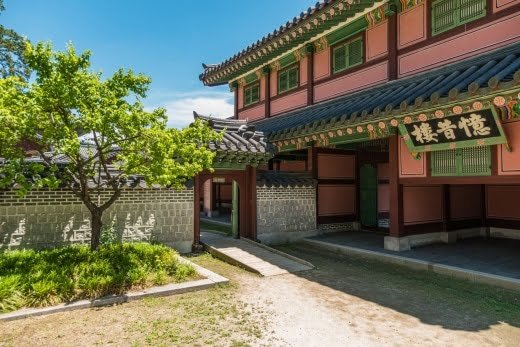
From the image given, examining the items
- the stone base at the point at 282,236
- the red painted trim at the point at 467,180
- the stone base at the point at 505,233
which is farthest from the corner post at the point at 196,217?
the stone base at the point at 505,233

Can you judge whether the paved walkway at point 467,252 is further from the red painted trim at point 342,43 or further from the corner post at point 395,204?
the red painted trim at point 342,43

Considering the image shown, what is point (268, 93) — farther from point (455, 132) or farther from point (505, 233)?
point (505, 233)

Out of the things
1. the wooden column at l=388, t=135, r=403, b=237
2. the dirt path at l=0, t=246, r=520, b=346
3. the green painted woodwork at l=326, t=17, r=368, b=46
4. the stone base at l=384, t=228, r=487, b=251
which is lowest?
the dirt path at l=0, t=246, r=520, b=346

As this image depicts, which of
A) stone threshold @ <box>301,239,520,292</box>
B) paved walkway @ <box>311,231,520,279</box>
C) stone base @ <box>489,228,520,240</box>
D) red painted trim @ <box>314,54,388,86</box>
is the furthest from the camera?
stone base @ <box>489,228,520,240</box>

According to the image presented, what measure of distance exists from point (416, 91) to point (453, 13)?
2.57 m

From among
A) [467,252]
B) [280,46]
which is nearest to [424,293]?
[467,252]

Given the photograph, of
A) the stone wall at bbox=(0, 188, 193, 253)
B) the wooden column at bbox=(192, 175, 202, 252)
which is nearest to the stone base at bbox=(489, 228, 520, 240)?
the wooden column at bbox=(192, 175, 202, 252)

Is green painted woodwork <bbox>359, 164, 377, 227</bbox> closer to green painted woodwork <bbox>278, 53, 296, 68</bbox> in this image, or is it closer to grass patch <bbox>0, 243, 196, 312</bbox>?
green painted woodwork <bbox>278, 53, 296, 68</bbox>

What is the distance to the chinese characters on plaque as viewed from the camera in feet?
22.5

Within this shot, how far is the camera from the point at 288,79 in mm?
14156

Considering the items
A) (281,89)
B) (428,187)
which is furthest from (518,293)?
(281,89)

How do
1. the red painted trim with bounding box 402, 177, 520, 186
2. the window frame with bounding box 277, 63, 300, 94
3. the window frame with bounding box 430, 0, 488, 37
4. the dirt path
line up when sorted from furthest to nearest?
the window frame with bounding box 277, 63, 300, 94 → the window frame with bounding box 430, 0, 488, 37 → the red painted trim with bounding box 402, 177, 520, 186 → the dirt path

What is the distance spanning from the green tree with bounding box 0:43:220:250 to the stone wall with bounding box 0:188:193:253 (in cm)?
167

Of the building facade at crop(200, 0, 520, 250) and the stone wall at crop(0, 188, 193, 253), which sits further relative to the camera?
the stone wall at crop(0, 188, 193, 253)
